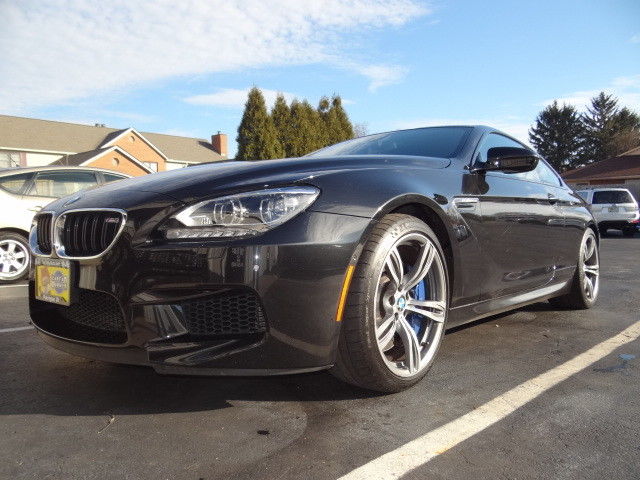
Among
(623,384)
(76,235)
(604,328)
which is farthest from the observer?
(604,328)

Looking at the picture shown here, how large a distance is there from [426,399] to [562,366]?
0.95m

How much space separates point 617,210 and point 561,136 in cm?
4990

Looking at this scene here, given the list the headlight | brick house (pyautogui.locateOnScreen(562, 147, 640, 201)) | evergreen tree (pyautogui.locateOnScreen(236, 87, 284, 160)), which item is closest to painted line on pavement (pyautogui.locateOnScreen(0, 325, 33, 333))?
the headlight

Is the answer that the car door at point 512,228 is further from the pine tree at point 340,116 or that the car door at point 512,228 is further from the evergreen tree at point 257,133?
the pine tree at point 340,116

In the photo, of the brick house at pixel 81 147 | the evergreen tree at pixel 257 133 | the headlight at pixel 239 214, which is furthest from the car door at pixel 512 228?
the brick house at pixel 81 147

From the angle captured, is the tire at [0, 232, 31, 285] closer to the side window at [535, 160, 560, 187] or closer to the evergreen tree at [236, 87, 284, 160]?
the side window at [535, 160, 560, 187]

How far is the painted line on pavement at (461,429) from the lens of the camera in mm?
1675

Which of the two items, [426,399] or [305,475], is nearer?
[305,475]

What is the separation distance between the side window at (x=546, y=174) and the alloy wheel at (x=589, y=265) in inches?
21.7

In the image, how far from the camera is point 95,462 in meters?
1.72

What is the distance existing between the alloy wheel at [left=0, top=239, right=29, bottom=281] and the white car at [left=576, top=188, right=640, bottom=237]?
15046 millimetres

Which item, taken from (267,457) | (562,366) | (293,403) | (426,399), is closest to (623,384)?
(562,366)

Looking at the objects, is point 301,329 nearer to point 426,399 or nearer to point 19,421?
point 426,399

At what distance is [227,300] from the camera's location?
6.26ft
